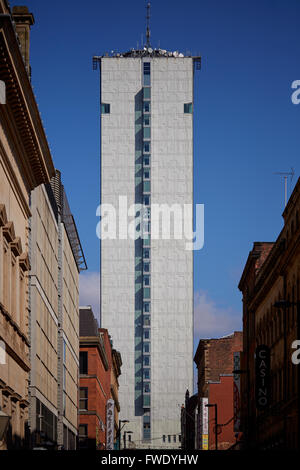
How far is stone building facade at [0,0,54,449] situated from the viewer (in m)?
34.5

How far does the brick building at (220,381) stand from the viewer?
399 feet

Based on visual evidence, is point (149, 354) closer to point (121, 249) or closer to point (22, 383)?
point (121, 249)

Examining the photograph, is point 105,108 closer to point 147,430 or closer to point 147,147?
point 147,147

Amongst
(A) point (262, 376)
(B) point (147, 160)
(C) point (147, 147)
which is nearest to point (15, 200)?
(A) point (262, 376)

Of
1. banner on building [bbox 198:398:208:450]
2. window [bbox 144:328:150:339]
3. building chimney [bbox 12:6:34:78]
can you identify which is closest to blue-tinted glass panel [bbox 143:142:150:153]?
window [bbox 144:328:150:339]

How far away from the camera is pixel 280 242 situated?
67.6m

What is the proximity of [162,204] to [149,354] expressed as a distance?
26339 millimetres

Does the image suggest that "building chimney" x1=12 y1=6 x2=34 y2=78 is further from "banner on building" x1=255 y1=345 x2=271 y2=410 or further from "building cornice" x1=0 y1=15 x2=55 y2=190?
"banner on building" x1=255 y1=345 x2=271 y2=410

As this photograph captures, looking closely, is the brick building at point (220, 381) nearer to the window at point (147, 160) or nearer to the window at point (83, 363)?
the window at point (83, 363)

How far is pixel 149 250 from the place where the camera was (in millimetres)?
188375

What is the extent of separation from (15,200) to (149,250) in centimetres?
14718

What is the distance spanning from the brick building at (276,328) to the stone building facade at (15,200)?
1042 centimetres
